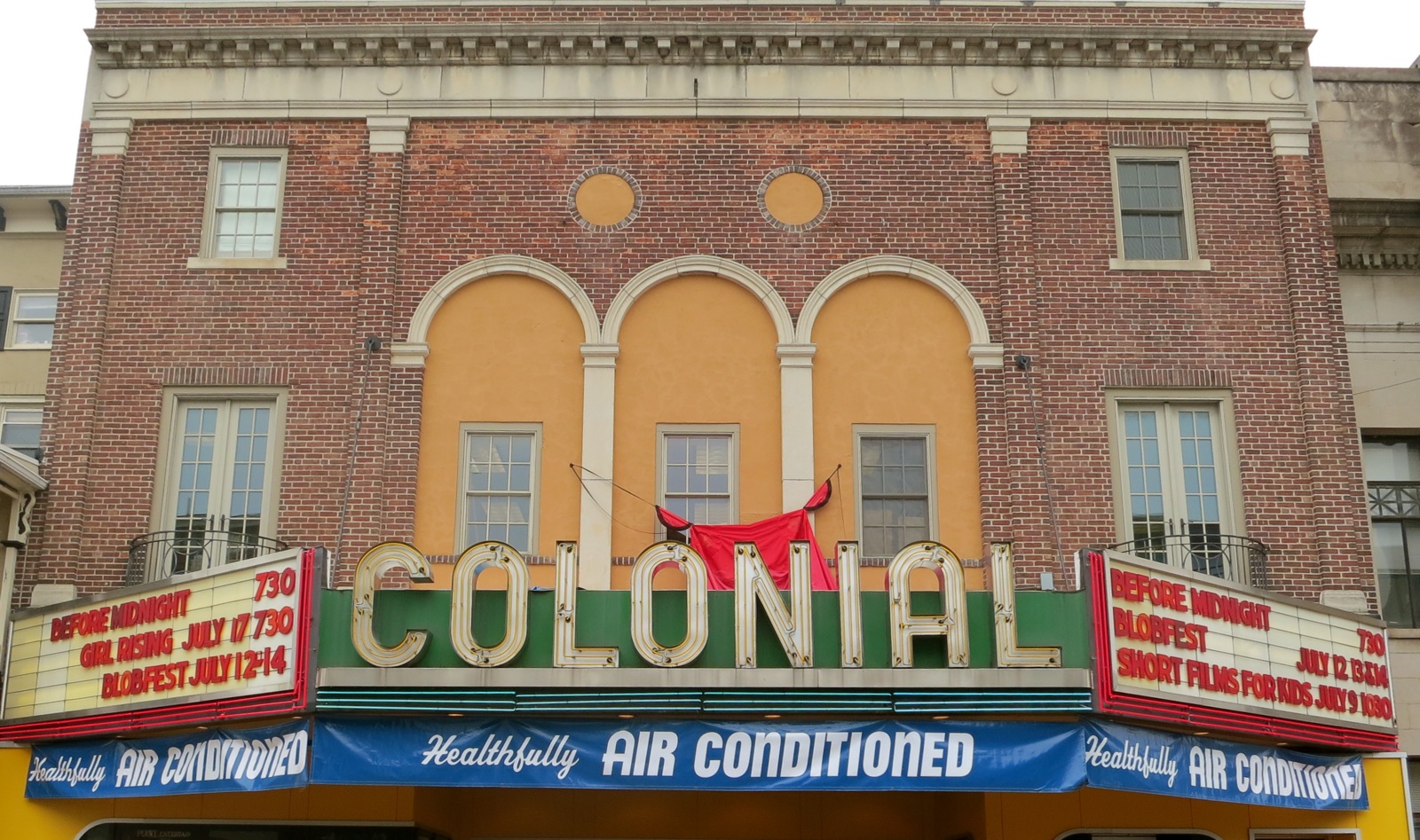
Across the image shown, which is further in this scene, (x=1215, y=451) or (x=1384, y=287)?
(x=1384, y=287)

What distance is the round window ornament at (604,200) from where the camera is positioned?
20031 mm

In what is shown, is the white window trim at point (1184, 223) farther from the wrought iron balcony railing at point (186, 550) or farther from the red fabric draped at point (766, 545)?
the wrought iron balcony railing at point (186, 550)

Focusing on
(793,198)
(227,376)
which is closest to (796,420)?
(793,198)

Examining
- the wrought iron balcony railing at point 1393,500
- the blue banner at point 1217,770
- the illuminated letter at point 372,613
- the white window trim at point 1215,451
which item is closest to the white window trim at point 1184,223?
the white window trim at point 1215,451

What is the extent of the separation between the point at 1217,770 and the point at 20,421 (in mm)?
19627

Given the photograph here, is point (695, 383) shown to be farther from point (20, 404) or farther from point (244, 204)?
point (20, 404)

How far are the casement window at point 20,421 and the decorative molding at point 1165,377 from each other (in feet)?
56.9

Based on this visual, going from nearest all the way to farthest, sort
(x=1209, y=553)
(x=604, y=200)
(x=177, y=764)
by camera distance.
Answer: (x=177, y=764) → (x=1209, y=553) → (x=604, y=200)

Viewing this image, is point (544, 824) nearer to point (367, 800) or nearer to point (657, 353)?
point (367, 800)

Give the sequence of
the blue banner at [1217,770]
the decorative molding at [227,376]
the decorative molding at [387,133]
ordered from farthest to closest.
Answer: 1. the decorative molding at [387,133]
2. the decorative molding at [227,376]
3. the blue banner at [1217,770]

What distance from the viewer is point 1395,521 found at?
797 inches

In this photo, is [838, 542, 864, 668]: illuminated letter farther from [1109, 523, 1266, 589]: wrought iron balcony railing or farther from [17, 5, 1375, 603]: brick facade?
[1109, 523, 1266, 589]: wrought iron balcony railing

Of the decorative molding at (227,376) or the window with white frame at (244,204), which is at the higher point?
the window with white frame at (244,204)

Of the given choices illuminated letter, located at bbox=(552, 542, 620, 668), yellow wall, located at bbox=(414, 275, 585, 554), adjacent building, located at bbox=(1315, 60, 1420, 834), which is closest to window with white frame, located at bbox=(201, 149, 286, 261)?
yellow wall, located at bbox=(414, 275, 585, 554)
